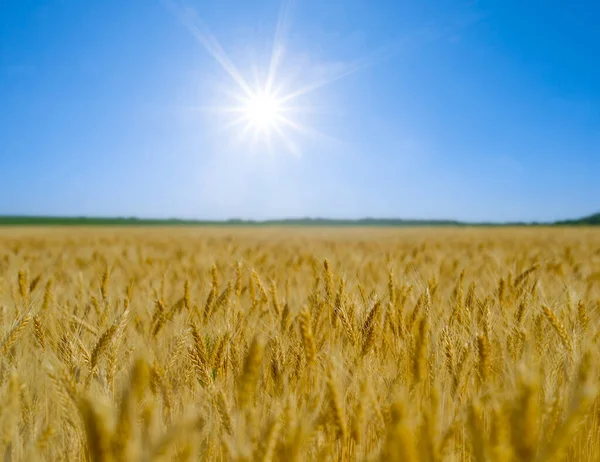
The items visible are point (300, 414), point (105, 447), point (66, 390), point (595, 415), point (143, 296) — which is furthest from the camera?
point (143, 296)

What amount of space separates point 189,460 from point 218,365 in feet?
2.69

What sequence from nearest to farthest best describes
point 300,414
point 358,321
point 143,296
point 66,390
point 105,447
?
point 105,447 → point 66,390 → point 300,414 → point 358,321 → point 143,296

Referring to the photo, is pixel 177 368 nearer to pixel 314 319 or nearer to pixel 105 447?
pixel 314 319

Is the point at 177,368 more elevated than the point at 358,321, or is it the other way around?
the point at 358,321

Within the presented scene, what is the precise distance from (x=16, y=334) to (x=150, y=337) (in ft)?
1.99

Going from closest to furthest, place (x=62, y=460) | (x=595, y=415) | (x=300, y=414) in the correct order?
(x=62, y=460)
(x=300, y=414)
(x=595, y=415)

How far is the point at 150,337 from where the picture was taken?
6.16 feet

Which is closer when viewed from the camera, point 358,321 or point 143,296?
Result: point 358,321

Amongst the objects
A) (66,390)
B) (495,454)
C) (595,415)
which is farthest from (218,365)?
(595,415)

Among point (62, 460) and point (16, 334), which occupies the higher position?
point (16, 334)

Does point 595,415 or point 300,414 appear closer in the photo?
point 300,414

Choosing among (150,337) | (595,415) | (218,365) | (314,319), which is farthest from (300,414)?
(150,337)

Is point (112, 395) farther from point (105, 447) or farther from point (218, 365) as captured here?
point (105, 447)

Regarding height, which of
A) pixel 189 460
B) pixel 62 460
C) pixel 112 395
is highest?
pixel 189 460
